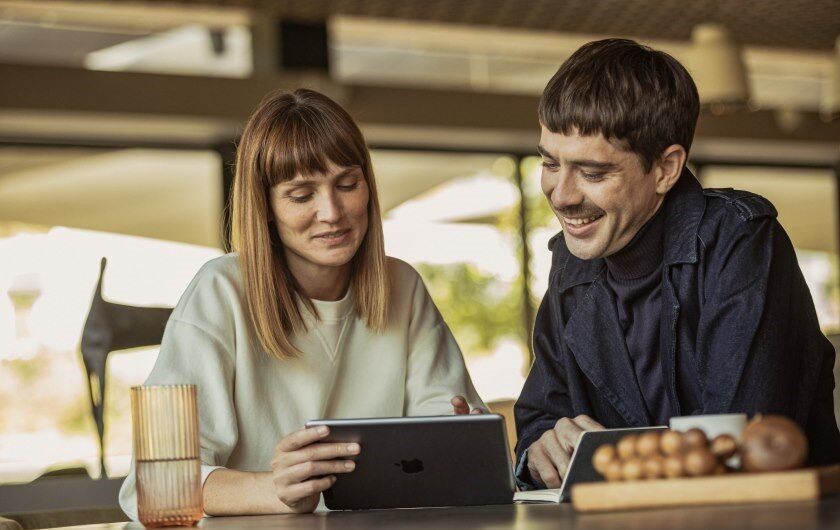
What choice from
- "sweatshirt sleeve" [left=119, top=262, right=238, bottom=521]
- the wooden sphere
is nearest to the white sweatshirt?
"sweatshirt sleeve" [left=119, top=262, right=238, bottom=521]

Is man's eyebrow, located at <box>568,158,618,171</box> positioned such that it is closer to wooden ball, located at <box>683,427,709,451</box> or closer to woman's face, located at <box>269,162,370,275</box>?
woman's face, located at <box>269,162,370,275</box>

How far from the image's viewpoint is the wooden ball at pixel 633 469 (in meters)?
1.38

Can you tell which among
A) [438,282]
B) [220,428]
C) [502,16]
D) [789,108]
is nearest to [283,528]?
[220,428]

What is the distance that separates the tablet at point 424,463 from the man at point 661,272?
0.31 meters

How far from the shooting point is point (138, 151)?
6727 mm

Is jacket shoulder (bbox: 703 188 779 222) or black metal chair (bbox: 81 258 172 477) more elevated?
jacket shoulder (bbox: 703 188 779 222)

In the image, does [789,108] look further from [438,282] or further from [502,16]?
[502,16]

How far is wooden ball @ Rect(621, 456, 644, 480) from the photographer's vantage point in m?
1.38

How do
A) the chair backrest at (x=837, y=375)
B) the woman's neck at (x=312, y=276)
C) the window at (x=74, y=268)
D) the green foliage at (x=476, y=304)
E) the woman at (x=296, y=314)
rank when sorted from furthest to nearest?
the green foliage at (x=476, y=304)
the window at (x=74, y=268)
the chair backrest at (x=837, y=375)
the woman's neck at (x=312, y=276)
the woman at (x=296, y=314)

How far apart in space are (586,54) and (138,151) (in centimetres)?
504

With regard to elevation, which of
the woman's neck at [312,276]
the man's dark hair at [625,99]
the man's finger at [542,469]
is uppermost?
A: the man's dark hair at [625,99]

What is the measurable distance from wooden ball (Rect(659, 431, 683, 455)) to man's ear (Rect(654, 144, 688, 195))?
75cm

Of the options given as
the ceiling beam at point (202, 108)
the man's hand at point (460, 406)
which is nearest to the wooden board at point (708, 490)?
the man's hand at point (460, 406)

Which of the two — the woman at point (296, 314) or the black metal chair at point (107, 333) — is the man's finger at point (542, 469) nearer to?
the woman at point (296, 314)
